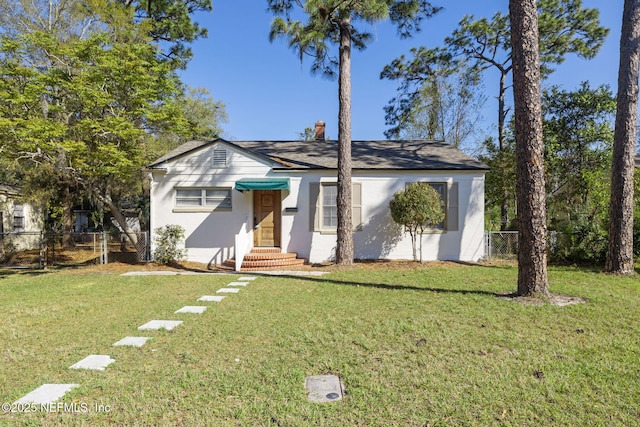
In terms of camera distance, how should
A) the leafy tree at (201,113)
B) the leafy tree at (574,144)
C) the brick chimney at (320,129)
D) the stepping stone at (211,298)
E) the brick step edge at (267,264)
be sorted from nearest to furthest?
1. the stepping stone at (211,298)
2. the brick step edge at (267,264)
3. the leafy tree at (574,144)
4. the brick chimney at (320,129)
5. the leafy tree at (201,113)

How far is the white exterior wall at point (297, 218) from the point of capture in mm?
11141

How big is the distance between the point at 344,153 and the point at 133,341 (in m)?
7.63

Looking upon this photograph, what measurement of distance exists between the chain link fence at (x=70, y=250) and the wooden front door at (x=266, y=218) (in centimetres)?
404

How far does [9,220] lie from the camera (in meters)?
15.7

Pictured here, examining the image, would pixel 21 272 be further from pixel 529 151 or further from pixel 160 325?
pixel 529 151

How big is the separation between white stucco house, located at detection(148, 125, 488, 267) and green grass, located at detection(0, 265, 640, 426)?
4628 mm

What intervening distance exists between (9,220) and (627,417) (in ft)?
73.5

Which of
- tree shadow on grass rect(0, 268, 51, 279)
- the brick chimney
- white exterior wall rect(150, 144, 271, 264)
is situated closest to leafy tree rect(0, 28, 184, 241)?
white exterior wall rect(150, 144, 271, 264)

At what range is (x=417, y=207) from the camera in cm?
991

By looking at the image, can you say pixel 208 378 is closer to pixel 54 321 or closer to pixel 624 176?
pixel 54 321

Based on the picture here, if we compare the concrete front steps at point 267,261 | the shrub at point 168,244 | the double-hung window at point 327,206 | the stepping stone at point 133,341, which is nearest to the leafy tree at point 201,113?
the shrub at point 168,244

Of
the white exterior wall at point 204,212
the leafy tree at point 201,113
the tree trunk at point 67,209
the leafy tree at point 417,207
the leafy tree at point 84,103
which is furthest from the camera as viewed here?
the leafy tree at point 201,113

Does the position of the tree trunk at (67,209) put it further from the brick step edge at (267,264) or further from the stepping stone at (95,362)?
the stepping stone at (95,362)

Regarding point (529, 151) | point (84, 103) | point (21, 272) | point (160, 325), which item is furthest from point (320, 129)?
point (21, 272)
